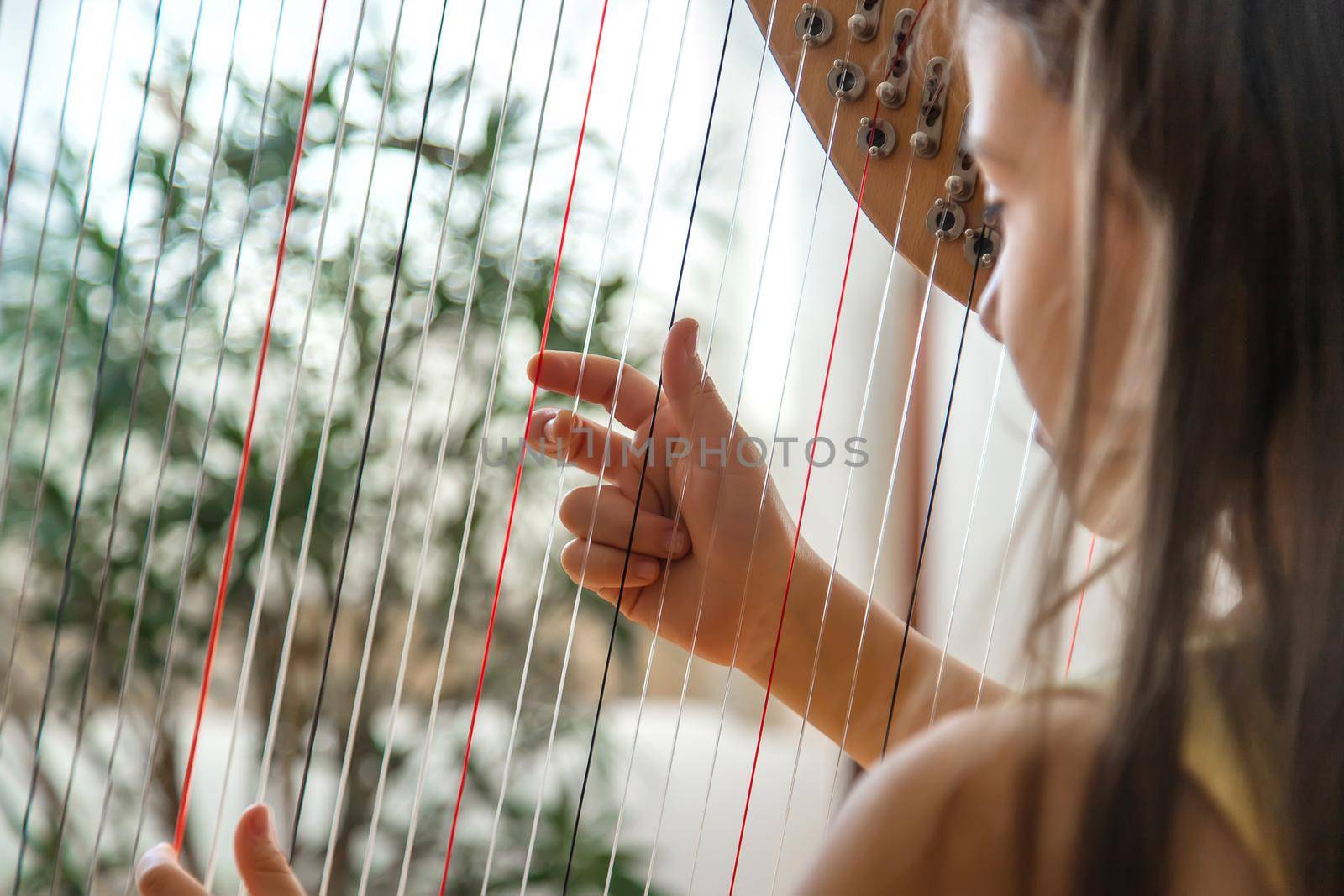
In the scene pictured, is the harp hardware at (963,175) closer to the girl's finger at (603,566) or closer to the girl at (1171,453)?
the girl at (1171,453)

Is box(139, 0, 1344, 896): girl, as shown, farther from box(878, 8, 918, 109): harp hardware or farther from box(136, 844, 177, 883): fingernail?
box(878, 8, 918, 109): harp hardware

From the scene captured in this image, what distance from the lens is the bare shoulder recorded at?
460 mm

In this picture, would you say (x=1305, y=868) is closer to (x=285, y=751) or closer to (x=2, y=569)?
(x=285, y=751)

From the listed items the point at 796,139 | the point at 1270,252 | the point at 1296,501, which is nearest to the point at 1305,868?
the point at 1296,501

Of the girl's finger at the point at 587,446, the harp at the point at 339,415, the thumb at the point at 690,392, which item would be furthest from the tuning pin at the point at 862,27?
the harp at the point at 339,415

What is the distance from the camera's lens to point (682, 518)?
3.09ft

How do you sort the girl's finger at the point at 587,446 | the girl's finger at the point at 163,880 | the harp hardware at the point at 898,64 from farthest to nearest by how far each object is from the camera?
1. the girl's finger at the point at 587,446
2. the harp hardware at the point at 898,64
3. the girl's finger at the point at 163,880

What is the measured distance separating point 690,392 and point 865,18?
31 centimetres

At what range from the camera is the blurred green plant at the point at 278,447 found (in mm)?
1841

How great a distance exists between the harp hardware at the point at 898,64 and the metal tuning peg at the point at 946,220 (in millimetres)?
81

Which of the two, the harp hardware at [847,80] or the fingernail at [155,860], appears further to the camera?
the harp hardware at [847,80]

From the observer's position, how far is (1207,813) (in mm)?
483

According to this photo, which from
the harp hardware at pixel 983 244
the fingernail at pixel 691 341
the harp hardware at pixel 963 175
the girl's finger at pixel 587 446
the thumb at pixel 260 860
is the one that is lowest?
the thumb at pixel 260 860

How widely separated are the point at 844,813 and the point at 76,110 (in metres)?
2.09
